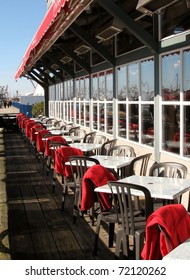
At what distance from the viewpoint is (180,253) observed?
240 centimetres

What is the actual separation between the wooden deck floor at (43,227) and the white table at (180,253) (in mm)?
1760

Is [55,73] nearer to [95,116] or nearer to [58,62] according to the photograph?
[58,62]

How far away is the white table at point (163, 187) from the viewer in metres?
3.79

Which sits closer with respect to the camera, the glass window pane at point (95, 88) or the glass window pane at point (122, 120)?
the glass window pane at point (122, 120)

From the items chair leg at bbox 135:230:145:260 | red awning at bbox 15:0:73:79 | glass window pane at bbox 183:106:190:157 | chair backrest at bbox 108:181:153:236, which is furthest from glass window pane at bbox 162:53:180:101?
chair leg at bbox 135:230:145:260

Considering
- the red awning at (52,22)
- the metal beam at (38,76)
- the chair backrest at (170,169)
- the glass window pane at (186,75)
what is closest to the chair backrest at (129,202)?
the chair backrest at (170,169)

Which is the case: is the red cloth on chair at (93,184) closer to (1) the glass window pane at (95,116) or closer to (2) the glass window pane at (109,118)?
(2) the glass window pane at (109,118)

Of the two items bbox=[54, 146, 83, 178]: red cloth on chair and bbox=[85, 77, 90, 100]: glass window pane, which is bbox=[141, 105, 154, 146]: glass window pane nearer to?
bbox=[54, 146, 83, 178]: red cloth on chair

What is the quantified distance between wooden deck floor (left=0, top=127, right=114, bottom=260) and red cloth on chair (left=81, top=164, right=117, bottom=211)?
1.63 feet

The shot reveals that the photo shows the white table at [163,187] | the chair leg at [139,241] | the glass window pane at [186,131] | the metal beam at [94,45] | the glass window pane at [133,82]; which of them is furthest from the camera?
the metal beam at [94,45]

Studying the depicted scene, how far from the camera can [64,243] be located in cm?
456

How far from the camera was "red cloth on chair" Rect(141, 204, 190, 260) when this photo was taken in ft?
8.32

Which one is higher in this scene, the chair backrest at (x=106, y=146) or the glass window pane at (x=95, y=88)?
the glass window pane at (x=95, y=88)
